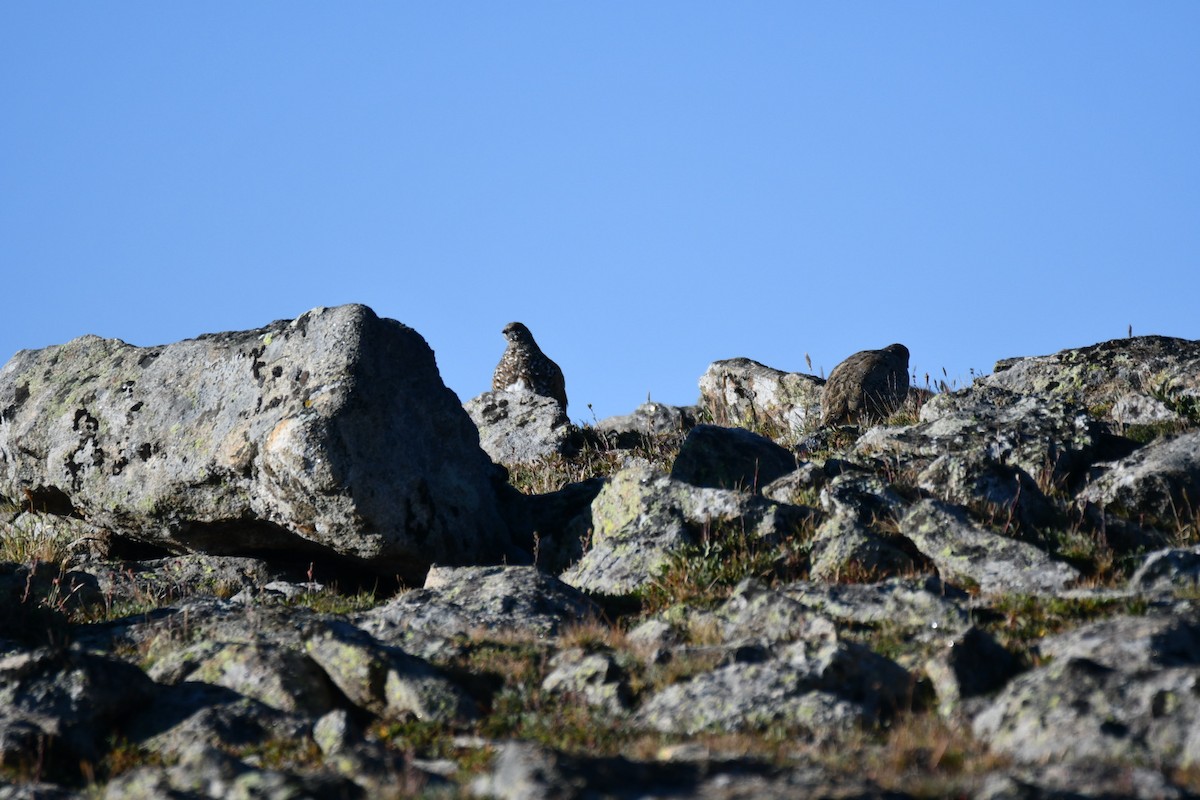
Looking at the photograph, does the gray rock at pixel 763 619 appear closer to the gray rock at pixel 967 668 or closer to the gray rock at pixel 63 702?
the gray rock at pixel 967 668

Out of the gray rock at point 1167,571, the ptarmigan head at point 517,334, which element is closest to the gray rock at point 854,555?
the gray rock at point 1167,571

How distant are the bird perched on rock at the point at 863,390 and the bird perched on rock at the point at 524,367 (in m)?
6.60

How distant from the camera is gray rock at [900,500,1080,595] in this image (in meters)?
11.0

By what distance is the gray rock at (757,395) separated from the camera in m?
25.1

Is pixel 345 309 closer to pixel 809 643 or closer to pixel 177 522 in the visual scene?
pixel 177 522

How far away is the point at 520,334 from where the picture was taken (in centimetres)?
2872

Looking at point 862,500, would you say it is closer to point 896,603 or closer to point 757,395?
point 896,603

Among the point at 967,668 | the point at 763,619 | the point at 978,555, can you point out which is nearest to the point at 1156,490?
the point at 978,555

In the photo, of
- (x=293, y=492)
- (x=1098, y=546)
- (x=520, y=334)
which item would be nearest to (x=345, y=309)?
(x=293, y=492)

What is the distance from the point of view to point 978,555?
11570mm

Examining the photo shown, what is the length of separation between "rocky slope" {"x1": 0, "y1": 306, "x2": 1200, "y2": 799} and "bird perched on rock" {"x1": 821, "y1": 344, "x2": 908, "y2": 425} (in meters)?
2.08

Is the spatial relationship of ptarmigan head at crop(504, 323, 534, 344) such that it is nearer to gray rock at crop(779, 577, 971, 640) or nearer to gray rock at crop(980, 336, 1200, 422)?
gray rock at crop(980, 336, 1200, 422)

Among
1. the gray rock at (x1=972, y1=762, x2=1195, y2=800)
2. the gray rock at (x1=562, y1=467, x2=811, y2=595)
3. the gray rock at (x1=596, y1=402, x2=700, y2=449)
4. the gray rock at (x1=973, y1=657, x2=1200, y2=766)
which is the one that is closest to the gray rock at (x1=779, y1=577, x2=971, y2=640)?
the gray rock at (x1=562, y1=467, x2=811, y2=595)

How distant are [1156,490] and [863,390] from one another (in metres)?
9.96
